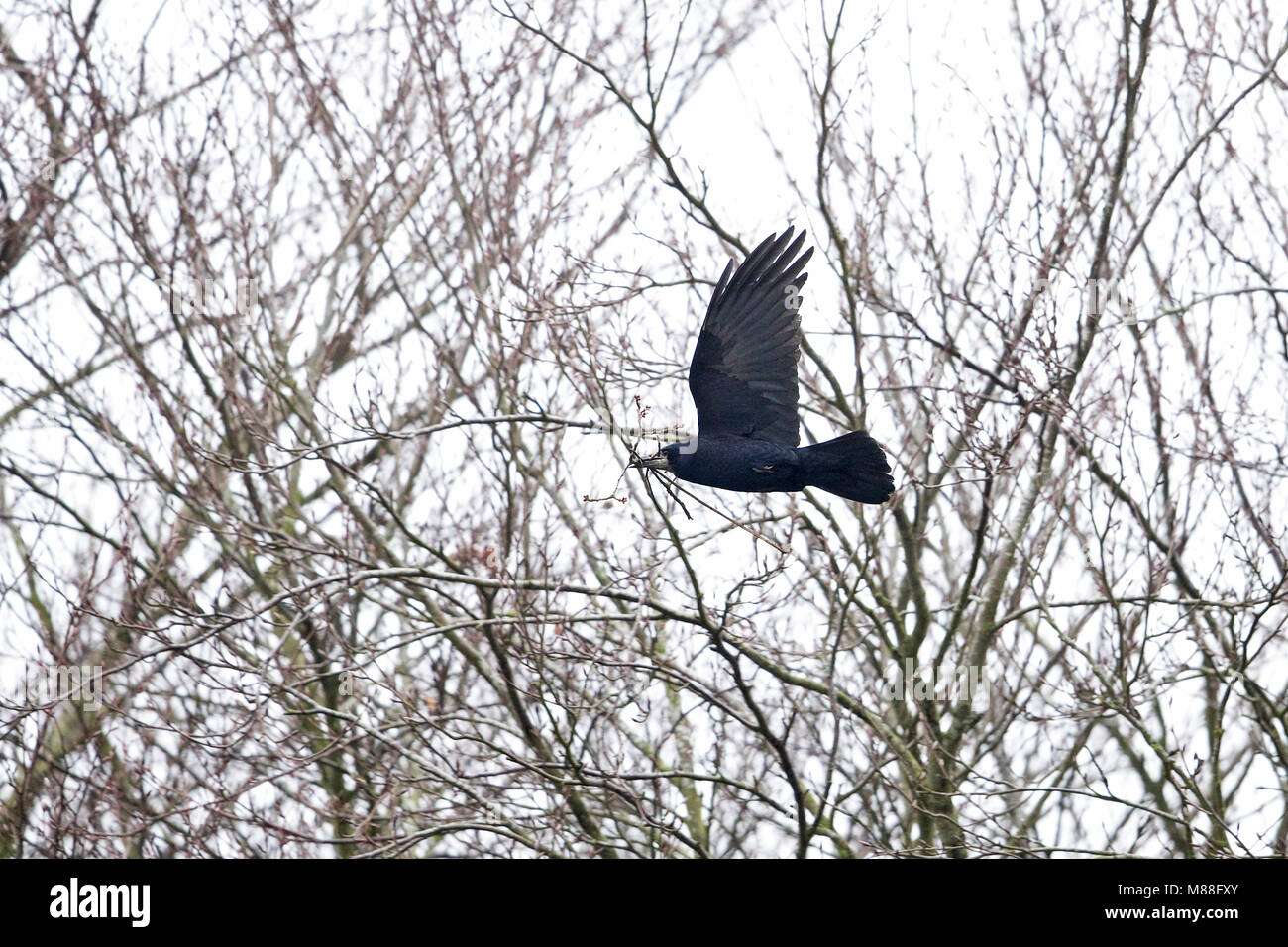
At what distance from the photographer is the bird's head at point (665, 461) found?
458cm

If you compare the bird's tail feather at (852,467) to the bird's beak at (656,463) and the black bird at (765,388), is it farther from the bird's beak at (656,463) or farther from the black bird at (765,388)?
the bird's beak at (656,463)

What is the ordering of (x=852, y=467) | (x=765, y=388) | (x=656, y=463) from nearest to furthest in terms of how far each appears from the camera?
1. (x=656, y=463)
2. (x=852, y=467)
3. (x=765, y=388)

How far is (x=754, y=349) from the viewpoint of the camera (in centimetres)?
510

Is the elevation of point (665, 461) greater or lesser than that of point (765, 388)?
lesser

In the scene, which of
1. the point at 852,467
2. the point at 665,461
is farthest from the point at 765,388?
the point at 665,461

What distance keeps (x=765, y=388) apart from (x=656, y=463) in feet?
2.06

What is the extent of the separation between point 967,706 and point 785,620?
1728 mm

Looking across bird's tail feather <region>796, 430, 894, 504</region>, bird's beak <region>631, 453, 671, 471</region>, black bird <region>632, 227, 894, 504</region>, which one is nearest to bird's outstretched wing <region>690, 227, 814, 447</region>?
black bird <region>632, 227, 894, 504</region>

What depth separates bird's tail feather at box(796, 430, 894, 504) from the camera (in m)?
4.81

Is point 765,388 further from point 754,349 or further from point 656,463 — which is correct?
point 656,463

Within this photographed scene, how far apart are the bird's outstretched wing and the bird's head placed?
27 cm

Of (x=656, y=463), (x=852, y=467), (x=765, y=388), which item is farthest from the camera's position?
(x=765, y=388)

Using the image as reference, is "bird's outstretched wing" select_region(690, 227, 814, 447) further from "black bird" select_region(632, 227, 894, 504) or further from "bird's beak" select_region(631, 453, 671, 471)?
"bird's beak" select_region(631, 453, 671, 471)
